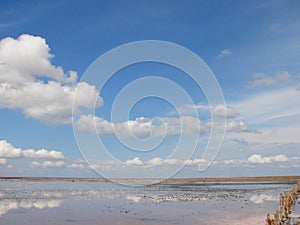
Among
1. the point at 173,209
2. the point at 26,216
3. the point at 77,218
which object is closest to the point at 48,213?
the point at 26,216

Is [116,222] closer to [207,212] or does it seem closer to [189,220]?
[189,220]

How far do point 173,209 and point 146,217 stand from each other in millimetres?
4905

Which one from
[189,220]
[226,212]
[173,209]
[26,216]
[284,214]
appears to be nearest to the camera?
[284,214]

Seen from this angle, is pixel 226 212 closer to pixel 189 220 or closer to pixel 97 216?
pixel 189 220

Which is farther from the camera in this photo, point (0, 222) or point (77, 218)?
point (77, 218)

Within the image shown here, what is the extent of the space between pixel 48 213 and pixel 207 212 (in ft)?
35.8

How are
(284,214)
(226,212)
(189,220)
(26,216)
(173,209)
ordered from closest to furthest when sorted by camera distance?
(284,214), (189,220), (26,216), (226,212), (173,209)

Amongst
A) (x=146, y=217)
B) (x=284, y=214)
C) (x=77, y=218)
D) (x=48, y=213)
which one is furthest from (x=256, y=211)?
(x=48, y=213)

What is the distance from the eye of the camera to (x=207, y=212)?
2578 cm

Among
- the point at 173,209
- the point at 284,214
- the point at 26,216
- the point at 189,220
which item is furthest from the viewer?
the point at 173,209

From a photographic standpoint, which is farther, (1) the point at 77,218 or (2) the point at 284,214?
(1) the point at 77,218

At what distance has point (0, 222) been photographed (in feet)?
69.4

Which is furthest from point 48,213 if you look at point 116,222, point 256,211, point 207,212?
point 256,211

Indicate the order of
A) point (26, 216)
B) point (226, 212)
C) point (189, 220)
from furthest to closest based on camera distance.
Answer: point (226, 212) < point (26, 216) < point (189, 220)
